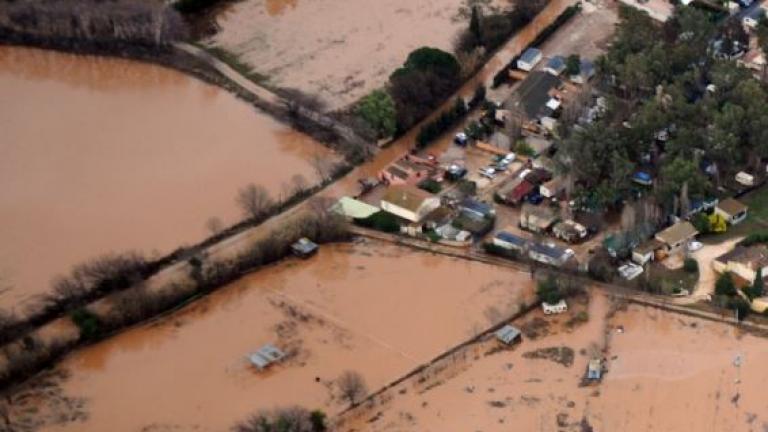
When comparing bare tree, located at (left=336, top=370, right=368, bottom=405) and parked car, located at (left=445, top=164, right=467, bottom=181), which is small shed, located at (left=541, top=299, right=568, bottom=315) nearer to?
bare tree, located at (left=336, top=370, right=368, bottom=405)

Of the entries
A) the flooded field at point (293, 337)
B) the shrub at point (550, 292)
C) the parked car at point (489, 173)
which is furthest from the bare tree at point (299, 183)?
the shrub at point (550, 292)

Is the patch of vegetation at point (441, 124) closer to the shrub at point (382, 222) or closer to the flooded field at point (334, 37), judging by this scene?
the flooded field at point (334, 37)

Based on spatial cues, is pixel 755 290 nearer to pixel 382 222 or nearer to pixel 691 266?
pixel 691 266

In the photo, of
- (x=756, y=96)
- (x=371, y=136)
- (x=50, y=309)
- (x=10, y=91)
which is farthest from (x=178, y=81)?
(x=756, y=96)

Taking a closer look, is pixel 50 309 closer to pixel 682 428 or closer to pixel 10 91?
pixel 10 91

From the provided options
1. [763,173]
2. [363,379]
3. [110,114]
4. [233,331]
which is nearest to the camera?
[363,379]

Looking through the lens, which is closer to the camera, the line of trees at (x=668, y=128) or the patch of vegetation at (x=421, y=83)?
the line of trees at (x=668, y=128)

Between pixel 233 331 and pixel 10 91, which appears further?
pixel 10 91

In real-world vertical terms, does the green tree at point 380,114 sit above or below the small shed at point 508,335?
above
